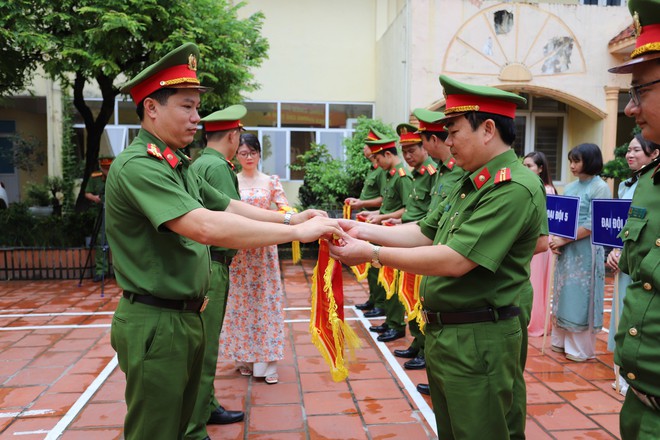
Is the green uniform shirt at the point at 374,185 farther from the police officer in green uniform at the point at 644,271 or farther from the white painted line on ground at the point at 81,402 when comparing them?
the police officer in green uniform at the point at 644,271

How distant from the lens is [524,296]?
3.16 metres

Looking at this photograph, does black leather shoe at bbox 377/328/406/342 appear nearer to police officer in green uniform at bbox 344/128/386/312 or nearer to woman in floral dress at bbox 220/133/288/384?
police officer in green uniform at bbox 344/128/386/312

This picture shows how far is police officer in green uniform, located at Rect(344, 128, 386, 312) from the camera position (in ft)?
20.4

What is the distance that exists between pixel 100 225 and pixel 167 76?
5.92 m

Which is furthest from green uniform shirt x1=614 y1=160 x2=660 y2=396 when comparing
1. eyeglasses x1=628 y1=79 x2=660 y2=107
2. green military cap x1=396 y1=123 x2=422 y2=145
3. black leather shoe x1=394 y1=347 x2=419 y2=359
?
green military cap x1=396 y1=123 x2=422 y2=145

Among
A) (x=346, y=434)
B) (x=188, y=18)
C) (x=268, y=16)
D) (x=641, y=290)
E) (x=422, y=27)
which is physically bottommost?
(x=346, y=434)

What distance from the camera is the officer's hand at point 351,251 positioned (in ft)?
8.52

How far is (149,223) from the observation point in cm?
226

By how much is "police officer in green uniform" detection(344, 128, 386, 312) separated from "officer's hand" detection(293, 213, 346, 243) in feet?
11.0

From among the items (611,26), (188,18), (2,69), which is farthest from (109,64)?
(611,26)

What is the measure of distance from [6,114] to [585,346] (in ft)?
52.1

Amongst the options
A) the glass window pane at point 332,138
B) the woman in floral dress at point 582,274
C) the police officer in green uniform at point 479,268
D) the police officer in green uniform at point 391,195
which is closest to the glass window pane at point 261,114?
the glass window pane at point 332,138

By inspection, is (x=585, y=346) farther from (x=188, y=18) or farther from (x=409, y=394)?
(x=188, y=18)

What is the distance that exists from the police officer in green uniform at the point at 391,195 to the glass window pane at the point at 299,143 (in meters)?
7.92
